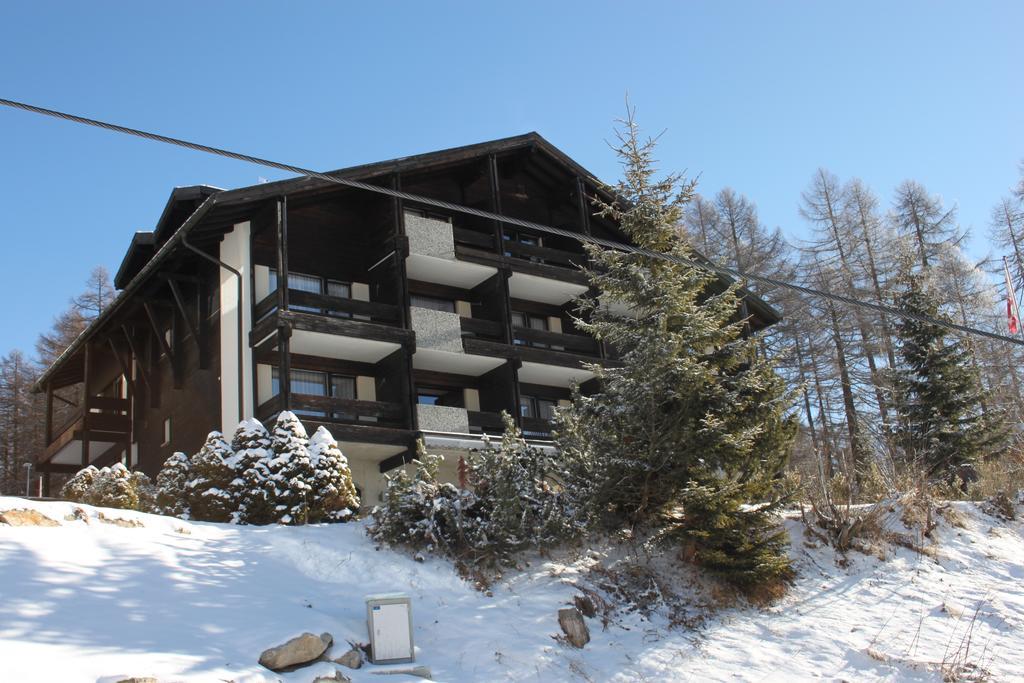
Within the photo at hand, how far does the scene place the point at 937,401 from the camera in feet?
83.7

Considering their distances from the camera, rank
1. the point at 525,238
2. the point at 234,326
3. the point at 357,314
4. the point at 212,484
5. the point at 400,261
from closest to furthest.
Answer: the point at 212,484 → the point at 234,326 → the point at 357,314 → the point at 400,261 → the point at 525,238

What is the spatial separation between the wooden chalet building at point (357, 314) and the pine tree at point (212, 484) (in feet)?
16.0

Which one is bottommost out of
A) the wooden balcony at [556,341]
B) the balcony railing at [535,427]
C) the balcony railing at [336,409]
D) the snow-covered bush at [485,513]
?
the snow-covered bush at [485,513]

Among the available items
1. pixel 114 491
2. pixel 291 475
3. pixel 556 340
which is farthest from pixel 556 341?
pixel 114 491

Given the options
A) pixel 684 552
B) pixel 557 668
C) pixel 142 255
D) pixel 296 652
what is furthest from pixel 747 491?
pixel 142 255

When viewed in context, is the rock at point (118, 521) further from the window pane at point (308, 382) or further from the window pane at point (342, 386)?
the window pane at point (342, 386)

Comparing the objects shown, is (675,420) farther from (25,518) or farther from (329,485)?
(25,518)

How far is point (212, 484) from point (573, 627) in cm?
763

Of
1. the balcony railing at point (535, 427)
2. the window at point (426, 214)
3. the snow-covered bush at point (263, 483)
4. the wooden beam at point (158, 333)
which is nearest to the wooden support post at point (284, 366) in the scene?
the snow-covered bush at point (263, 483)

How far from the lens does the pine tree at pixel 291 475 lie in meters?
16.5

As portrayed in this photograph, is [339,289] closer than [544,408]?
Yes

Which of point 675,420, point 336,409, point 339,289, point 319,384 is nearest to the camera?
point 675,420

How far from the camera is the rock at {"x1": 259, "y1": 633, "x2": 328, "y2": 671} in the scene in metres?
10.4

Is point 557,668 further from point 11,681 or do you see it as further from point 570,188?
point 570,188
